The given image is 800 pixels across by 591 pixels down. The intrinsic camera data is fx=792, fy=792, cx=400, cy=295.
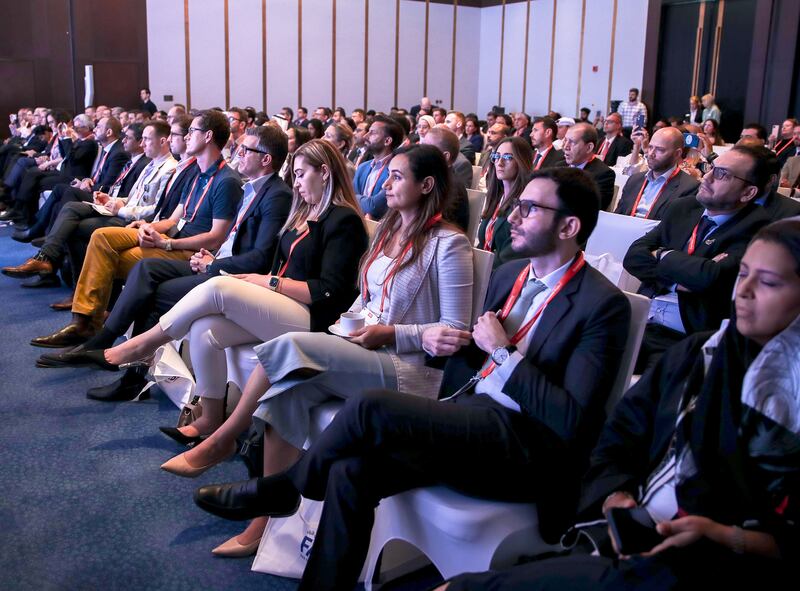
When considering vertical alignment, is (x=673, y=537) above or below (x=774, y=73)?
below

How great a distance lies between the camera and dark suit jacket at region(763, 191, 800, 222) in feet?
10.1

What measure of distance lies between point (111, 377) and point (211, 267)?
82cm

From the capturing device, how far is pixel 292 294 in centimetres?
301

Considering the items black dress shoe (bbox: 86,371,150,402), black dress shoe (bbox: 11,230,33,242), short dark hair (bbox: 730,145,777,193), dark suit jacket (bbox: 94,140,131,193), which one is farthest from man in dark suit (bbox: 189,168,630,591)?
black dress shoe (bbox: 11,230,33,242)

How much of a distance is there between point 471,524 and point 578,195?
0.89m

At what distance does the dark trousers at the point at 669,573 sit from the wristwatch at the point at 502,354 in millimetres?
564

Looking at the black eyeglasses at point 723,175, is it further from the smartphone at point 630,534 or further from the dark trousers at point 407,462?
the smartphone at point 630,534

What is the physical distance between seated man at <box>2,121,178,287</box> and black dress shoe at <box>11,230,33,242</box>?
1.99 metres

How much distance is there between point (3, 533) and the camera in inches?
97.5

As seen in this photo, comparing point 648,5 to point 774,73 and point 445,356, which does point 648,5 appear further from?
point 445,356

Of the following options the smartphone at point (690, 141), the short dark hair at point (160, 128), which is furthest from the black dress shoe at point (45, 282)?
the smartphone at point (690, 141)

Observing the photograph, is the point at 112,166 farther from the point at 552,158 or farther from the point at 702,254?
the point at 702,254

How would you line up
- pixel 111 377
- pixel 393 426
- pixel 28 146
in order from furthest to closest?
pixel 28 146
pixel 111 377
pixel 393 426

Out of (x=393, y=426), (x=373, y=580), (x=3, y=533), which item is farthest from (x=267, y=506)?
(x=3, y=533)
